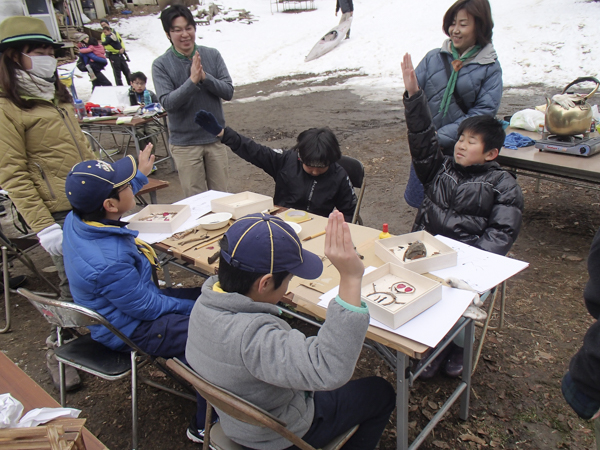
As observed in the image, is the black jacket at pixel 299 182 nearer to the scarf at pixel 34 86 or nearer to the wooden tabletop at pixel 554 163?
the scarf at pixel 34 86

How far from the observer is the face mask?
2.67 m

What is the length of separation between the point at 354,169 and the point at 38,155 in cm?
243

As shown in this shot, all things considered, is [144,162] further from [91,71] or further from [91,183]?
[91,71]

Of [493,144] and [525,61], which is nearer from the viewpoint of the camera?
[493,144]

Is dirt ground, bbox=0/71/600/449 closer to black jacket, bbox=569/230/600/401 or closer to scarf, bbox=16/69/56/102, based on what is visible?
black jacket, bbox=569/230/600/401

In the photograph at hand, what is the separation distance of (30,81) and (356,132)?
6.23 metres

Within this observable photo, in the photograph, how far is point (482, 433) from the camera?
2277mm

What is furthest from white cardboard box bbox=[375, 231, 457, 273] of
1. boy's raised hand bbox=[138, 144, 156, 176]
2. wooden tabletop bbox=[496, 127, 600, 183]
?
wooden tabletop bbox=[496, 127, 600, 183]

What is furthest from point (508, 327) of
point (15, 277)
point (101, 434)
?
point (15, 277)

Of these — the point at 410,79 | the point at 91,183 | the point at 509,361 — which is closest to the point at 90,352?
the point at 91,183

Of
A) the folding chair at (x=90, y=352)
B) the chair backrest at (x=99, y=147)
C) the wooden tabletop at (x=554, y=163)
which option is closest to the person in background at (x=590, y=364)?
the folding chair at (x=90, y=352)

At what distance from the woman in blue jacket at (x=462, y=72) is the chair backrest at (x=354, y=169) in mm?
Result: 719

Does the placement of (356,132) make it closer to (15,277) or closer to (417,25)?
(15,277)

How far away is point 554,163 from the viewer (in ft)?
11.4
